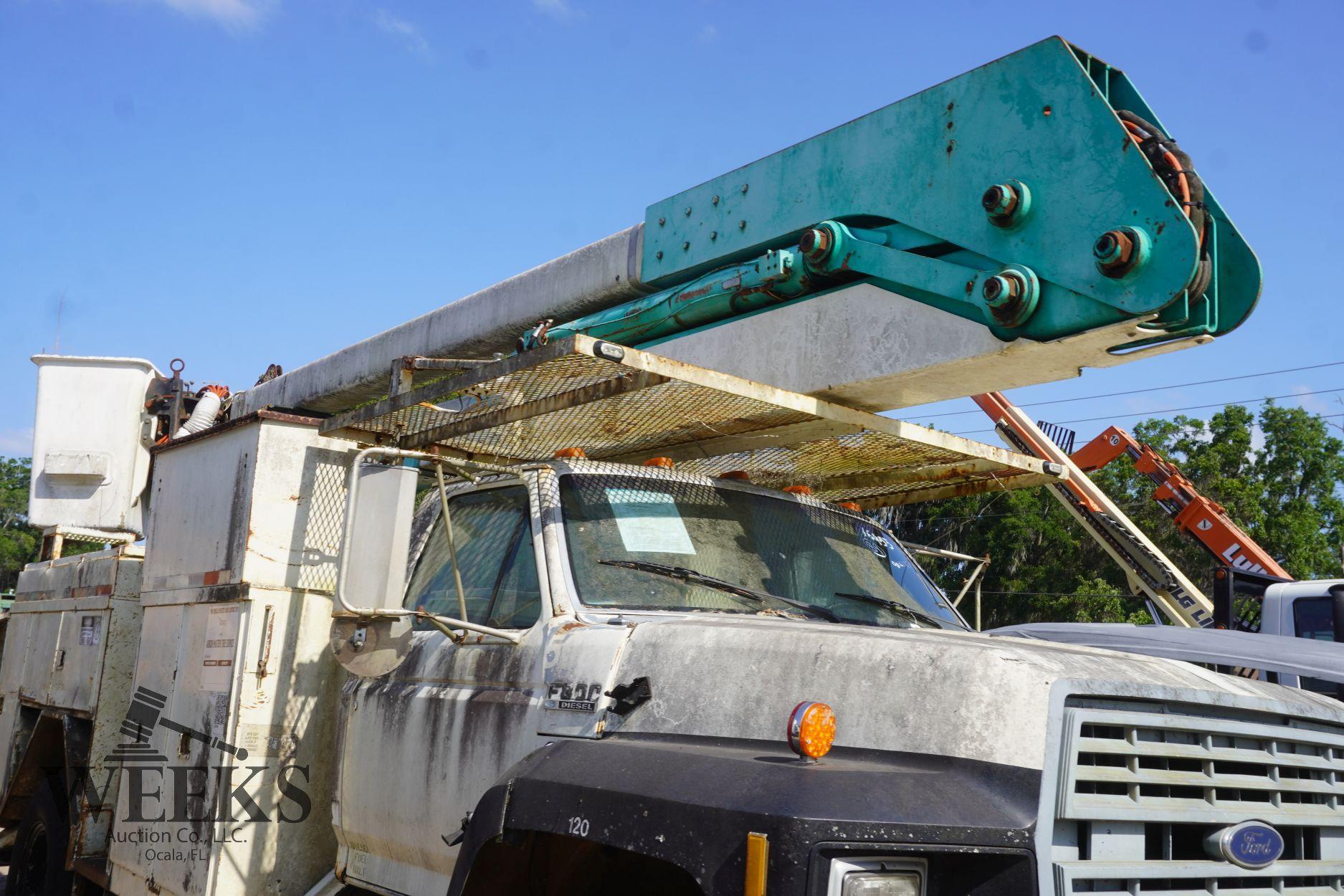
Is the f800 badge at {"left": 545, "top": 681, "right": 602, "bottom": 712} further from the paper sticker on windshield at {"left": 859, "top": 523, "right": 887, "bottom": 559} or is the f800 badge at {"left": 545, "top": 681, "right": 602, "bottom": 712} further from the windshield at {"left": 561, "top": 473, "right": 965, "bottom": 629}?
the paper sticker on windshield at {"left": 859, "top": 523, "right": 887, "bottom": 559}

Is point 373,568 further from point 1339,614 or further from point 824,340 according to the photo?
point 1339,614

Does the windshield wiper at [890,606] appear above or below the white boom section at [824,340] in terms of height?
below

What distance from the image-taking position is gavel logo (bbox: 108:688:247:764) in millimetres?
5258

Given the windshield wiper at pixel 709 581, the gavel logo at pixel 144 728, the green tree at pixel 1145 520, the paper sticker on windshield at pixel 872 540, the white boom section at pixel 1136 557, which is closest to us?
the windshield wiper at pixel 709 581

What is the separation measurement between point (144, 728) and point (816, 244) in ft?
12.4

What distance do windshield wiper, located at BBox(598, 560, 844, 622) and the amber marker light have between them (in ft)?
4.38

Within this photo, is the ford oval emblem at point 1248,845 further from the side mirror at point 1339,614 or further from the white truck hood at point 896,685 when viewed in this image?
the side mirror at point 1339,614

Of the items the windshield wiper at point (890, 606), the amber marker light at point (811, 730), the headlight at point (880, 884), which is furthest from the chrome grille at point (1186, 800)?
the windshield wiper at point (890, 606)

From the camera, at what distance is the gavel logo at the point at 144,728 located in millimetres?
5258

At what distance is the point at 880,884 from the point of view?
239 cm

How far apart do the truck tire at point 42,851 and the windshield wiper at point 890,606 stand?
4.18 m

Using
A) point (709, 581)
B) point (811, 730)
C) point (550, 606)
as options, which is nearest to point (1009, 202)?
point (709, 581)

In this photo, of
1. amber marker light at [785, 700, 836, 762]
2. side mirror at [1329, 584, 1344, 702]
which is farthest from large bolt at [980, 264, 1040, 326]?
side mirror at [1329, 584, 1344, 702]

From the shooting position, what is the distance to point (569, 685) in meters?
3.52
